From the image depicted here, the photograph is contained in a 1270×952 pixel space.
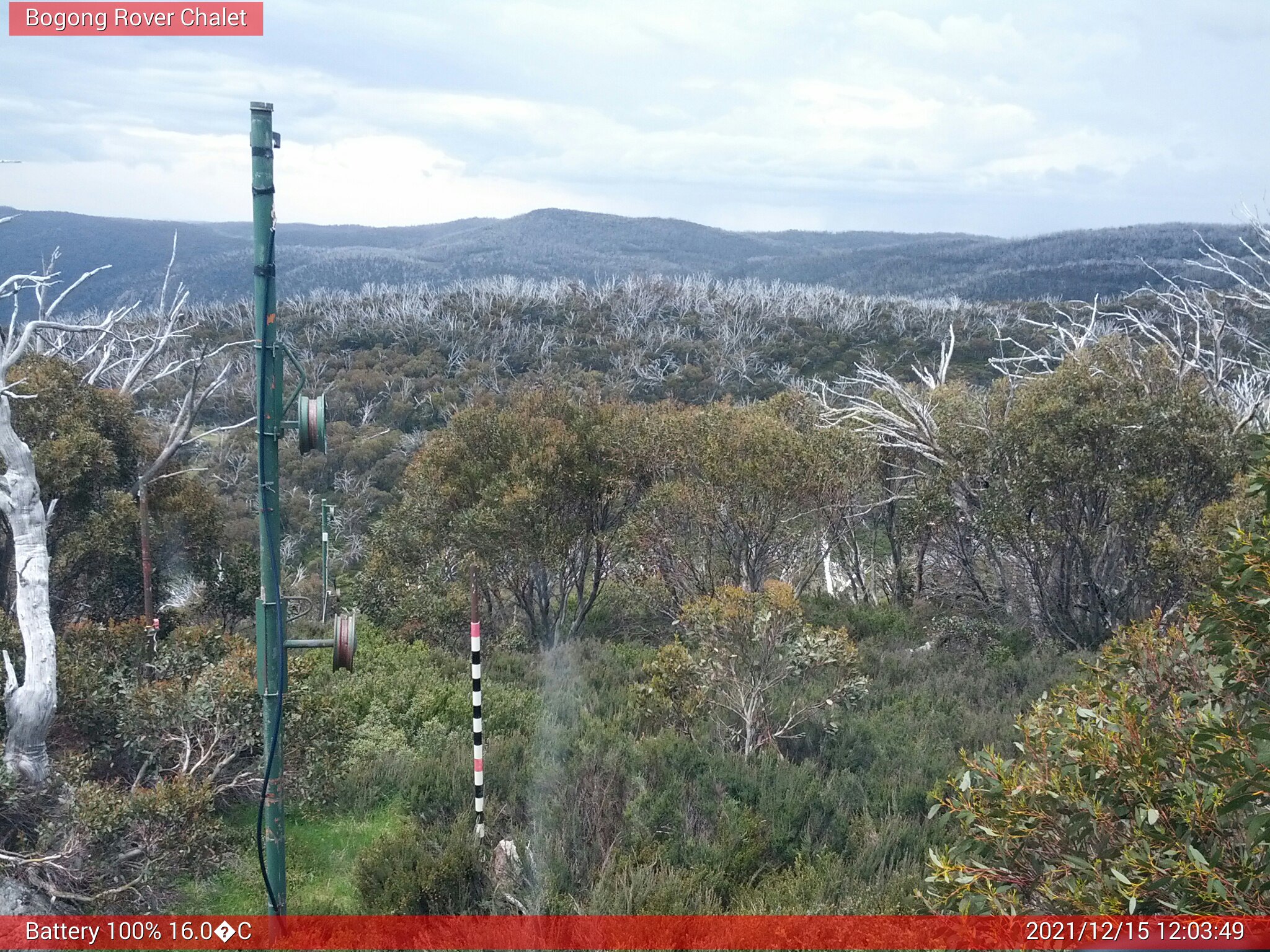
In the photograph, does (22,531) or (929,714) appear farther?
(929,714)

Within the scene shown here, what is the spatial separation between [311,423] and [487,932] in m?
2.90

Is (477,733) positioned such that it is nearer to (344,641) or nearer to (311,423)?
(344,641)

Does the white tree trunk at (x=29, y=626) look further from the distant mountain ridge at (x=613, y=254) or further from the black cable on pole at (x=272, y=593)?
the distant mountain ridge at (x=613, y=254)

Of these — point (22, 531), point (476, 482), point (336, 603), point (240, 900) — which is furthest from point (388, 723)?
point (336, 603)

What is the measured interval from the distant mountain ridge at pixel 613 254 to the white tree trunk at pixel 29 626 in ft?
78.1

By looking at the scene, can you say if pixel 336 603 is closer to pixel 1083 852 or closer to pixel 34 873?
pixel 34 873

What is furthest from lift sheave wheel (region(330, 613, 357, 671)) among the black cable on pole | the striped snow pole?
the striped snow pole

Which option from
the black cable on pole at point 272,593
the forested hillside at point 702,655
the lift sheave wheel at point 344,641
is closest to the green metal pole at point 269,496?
the black cable on pole at point 272,593

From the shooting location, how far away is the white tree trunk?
638 cm

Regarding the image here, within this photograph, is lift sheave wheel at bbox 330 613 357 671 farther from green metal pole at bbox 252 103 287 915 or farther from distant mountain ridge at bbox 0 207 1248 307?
distant mountain ridge at bbox 0 207 1248 307

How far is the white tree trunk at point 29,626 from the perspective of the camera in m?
6.38

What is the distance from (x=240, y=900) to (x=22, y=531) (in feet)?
9.73

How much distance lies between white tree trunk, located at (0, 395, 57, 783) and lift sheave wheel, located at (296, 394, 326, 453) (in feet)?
10.4

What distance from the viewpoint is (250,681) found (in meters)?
6.93
